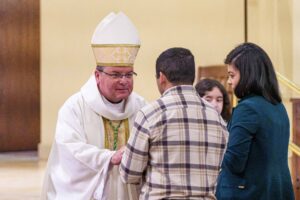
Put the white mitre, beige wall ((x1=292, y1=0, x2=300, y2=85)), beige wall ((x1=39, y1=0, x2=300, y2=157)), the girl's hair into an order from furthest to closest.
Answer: beige wall ((x1=39, y1=0, x2=300, y2=157))
beige wall ((x1=292, y1=0, x2=300, y2=85))
the girl's hair
the white mitre

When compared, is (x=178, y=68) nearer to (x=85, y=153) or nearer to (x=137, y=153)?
(x=137, y=153)

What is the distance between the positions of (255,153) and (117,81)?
2.32 feet

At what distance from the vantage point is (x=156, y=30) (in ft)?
40.3

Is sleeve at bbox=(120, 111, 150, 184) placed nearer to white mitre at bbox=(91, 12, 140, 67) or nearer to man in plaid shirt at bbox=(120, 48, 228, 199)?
man in plaid shirt at bbox=(120, 48, 228, 199)

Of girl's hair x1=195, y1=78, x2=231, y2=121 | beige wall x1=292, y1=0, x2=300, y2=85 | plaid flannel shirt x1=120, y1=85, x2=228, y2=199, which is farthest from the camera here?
beige wall x1=292, y1=0, x2=300, y2=85

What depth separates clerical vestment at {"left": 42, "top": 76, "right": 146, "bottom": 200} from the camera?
3.46 m

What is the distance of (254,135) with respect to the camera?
Result: 11.2 ft

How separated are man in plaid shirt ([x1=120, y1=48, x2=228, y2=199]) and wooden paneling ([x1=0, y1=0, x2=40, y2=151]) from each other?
405 inches

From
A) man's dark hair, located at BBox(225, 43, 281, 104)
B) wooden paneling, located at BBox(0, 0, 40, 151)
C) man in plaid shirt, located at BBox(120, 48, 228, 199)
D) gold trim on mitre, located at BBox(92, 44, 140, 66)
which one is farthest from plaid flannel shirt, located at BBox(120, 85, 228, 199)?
wooden paneling, located at BBox(0, 0, 40, 151)

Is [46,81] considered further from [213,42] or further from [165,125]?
[165,125]

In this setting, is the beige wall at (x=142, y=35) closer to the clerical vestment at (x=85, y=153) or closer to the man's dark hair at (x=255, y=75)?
the clerical vestment at (x=85, y=153)

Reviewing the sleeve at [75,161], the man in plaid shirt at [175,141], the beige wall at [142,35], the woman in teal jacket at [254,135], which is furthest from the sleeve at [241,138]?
the beige wall at [142,35]

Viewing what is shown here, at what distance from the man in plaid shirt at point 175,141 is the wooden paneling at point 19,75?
1030 centimetres

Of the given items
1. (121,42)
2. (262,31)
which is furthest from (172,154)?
(262,31)
